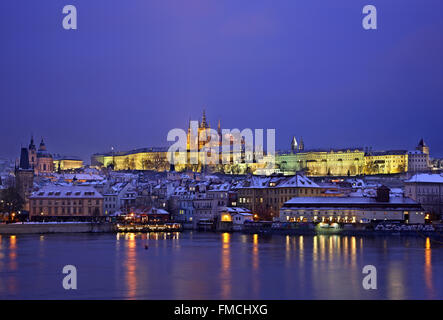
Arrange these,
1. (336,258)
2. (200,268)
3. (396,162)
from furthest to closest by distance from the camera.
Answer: (396,162) → (336,258) → (200,268)

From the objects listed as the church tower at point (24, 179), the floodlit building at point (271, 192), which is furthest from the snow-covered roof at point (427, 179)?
the church tower at point (24, 179)

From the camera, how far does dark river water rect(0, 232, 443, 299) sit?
22.2m

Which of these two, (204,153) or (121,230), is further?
(204,153)

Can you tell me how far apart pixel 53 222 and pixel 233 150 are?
81244 millimetres

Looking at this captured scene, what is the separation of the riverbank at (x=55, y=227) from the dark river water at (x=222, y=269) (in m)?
11.5

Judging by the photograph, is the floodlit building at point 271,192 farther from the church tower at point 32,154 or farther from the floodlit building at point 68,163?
the floodlit building at point 68,163

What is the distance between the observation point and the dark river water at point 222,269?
2225 cm

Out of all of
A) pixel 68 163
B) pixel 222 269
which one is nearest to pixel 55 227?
pixel 222 269

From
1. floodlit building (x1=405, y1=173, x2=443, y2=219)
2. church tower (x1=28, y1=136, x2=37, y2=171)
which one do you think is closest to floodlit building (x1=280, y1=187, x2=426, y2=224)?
floodlit building (x1=405, y1=173, x2=443, y2=219)

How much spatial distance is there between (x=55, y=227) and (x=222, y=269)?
28.4 metres

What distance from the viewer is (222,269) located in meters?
27.9
